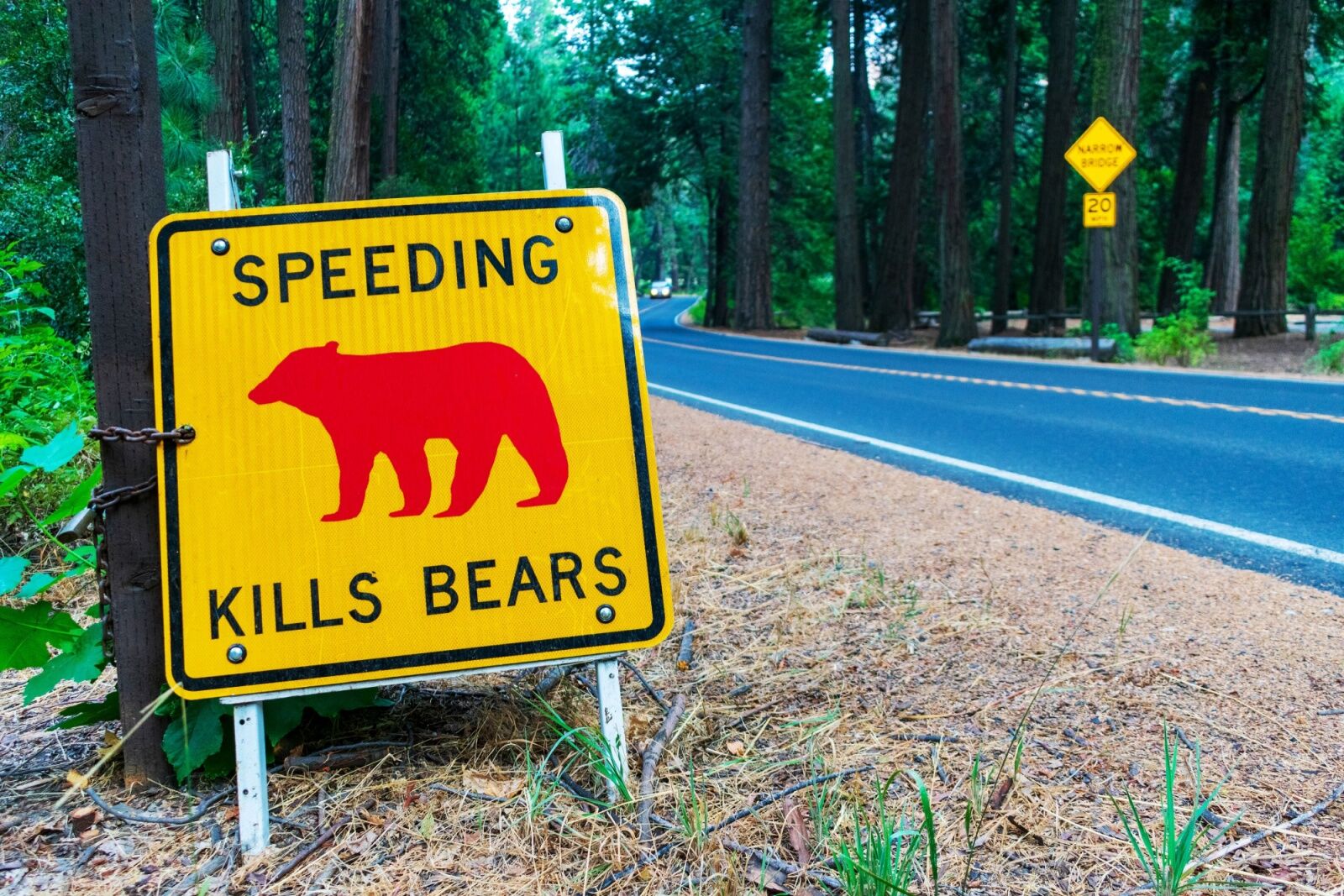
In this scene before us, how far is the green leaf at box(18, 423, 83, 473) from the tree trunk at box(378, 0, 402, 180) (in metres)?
17.3

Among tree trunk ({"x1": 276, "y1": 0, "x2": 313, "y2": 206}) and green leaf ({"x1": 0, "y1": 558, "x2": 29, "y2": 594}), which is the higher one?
tree trunk ({"x1": 276, "y1": 0, "x2": 313, "y2": 206})

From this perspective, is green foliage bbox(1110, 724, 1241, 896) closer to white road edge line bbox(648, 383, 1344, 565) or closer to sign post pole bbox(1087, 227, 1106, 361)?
white road edge line bbox(648, 383, 1344, 565)

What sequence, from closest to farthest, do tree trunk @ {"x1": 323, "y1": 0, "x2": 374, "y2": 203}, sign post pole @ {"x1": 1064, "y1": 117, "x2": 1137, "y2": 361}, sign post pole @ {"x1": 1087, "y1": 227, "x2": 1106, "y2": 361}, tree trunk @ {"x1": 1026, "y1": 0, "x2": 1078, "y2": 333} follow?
tree trunk @ {"x1": 323, "y1": 0, "x2": 374, "y2": 203} < sign post pole @ {"x1": 1087, "y1": 227, "x2": 1106, "y2": 361} < sign post pole @ {"x1": 1064, "y1": 117, "x2": 1137, "y2": 361} < tree trunk @ {"x1": 1026, "y1": 0, "x2": 1078, "y2": 333}

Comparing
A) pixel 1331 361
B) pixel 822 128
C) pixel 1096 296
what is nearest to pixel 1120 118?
pixel 1096 296

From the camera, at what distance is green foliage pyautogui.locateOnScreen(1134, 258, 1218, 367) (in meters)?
14.9

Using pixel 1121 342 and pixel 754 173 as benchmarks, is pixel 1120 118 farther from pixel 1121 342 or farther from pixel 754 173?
pixel 754 173

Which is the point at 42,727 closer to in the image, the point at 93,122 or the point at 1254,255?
the point at 93,122

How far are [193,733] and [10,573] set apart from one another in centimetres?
53

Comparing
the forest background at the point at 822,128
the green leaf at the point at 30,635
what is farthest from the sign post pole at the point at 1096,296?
the green leaf at the point at 30,635

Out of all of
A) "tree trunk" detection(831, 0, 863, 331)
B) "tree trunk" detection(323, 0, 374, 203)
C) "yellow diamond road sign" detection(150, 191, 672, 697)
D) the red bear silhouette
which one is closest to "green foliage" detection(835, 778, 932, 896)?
"yellow diamond road sign" detection(150, 191, 672, 697)

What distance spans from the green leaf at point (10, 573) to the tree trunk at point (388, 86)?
17.5m

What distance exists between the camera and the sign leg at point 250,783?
7.09ft

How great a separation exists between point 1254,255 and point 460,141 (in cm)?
2168

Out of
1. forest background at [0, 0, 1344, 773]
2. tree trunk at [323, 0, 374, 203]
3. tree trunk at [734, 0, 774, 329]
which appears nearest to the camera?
forest background at [0, 0, 1344, 773]
